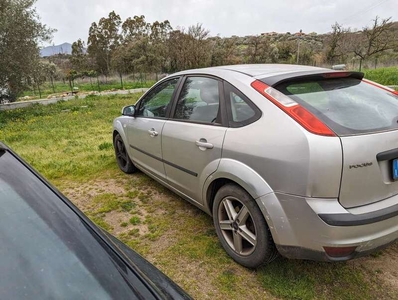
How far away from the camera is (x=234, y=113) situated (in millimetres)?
2164

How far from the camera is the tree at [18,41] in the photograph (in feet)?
34.2

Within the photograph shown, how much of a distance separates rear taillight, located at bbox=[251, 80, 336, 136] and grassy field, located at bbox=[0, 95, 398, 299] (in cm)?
112

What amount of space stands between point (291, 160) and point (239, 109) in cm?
64

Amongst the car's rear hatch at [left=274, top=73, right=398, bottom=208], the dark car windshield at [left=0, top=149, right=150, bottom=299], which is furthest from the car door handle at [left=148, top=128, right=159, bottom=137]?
the dark car windshield at [left=0, top=149, right=150, bottom=299]

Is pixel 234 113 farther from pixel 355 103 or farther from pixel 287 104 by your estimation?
pixel 355 103

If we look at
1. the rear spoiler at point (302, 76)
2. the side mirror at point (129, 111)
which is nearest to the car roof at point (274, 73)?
the rear spoiler at point (302, 76)

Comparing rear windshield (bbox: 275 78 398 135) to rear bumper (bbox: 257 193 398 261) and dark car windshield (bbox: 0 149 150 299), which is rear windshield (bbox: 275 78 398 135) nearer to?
rear bumper (bbox: 257 193 398 261)

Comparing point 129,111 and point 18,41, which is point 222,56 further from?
point 129,111

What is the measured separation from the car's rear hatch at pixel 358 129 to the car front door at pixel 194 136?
0.58 meters

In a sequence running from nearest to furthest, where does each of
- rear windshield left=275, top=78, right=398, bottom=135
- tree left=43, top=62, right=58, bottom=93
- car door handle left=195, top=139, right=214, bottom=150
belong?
rear windshield left=275, top=78, right=398, bottom=135 < car door handle left=195, top=139, right=214, bottom=150 < tree left=43, top=62, right=58, bottom=93

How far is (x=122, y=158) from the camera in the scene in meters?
4.30

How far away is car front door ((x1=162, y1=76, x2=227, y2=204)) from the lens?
7.45 feet

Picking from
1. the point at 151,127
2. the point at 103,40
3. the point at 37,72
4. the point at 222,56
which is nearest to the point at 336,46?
the point at 222,56

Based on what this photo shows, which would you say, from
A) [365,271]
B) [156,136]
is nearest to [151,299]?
[365,271]
